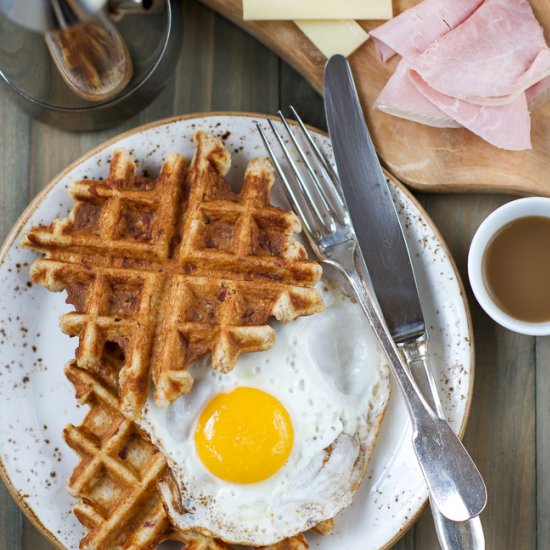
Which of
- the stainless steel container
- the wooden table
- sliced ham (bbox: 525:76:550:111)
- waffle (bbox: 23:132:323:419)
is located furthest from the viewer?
the wooden table

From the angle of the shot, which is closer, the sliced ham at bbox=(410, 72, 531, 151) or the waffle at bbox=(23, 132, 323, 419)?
the waffle at bbox=(23, 132, 323, 419)

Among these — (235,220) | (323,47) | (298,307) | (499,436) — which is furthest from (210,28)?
(499,436)

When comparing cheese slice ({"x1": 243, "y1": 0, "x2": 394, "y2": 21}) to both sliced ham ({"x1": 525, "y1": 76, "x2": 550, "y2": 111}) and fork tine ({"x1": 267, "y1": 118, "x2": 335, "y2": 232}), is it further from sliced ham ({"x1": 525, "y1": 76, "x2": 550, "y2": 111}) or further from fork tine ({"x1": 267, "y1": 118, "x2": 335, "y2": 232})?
sliced ham ({"x1": 525, "y1": 76, "x2": 550, "y2": 111})

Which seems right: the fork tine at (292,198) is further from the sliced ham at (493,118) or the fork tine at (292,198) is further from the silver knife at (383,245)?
the sliced ham at (493,118)

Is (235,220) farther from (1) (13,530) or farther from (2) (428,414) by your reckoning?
(1) (13,530)

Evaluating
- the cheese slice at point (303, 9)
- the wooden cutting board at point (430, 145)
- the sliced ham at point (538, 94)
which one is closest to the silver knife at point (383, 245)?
the wooden cutting board at point (430, 145)

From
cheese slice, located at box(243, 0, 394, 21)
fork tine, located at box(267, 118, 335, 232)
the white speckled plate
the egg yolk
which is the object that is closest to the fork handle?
the white speckled plate

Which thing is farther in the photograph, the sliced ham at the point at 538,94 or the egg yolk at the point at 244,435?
the sliced ham at the point at 538,94
